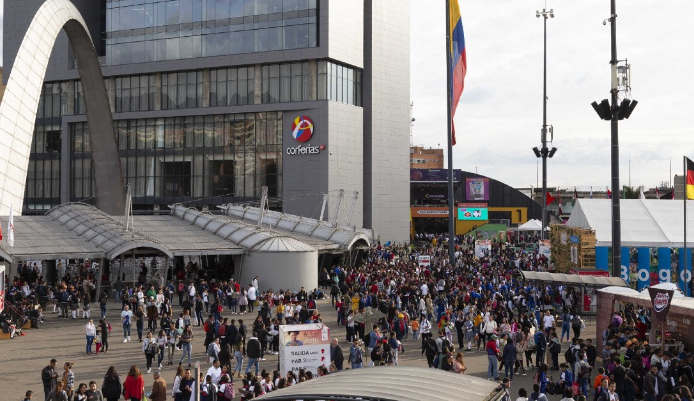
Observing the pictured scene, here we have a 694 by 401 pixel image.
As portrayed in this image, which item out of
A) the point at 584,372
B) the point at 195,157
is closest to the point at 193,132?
the point at 195,157

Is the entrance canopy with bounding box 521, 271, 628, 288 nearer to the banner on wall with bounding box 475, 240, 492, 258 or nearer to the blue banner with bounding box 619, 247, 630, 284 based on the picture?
the blue banner with bounding box 619, 247, 630, 284

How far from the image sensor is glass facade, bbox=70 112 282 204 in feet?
238

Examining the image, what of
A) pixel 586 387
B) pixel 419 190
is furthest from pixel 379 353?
pixel 419 190

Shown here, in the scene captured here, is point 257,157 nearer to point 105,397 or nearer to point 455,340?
point 455,340

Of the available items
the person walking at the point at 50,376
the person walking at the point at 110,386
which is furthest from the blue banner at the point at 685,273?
the person walking at the point at 50,376

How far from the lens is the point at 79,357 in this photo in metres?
23.8

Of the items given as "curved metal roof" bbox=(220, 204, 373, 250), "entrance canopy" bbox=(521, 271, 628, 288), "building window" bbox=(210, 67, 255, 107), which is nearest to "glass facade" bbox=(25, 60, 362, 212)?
"building window" bbox=(210, 67, 255, 107)

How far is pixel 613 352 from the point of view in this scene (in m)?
19.6

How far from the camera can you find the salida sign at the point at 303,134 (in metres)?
69.2

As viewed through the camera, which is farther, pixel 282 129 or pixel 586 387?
pixel 282 129

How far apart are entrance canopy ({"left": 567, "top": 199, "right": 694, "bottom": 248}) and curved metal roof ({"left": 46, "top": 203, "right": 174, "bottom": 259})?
800 inches

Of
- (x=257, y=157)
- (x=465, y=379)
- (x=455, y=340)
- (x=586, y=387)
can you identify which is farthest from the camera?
(x=257, y=157)

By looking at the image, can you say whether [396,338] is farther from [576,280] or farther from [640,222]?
[640,222]

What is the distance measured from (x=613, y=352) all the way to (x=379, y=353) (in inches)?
228
